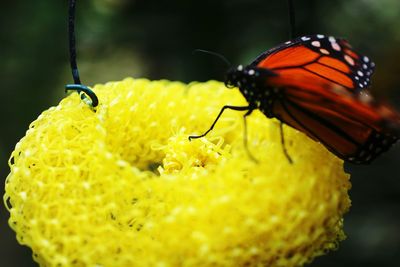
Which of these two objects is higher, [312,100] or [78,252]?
[312,100]

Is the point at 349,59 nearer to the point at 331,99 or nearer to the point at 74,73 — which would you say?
the point at 331,99

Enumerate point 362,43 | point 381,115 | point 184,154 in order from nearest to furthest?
point 381,115
point 184,154
point 362,43

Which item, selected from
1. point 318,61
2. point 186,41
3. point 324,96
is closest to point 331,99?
point 324,96

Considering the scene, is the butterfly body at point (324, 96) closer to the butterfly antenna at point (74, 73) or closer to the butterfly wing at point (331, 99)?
the butterfly wing at point (331, 99)

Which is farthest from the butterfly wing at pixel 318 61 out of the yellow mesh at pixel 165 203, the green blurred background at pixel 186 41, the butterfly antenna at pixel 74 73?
the green blurred background at pixel 186 41

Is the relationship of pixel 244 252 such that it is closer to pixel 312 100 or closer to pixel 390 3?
pixel 312 100

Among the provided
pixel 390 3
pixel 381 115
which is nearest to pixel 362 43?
pixel 390 3
